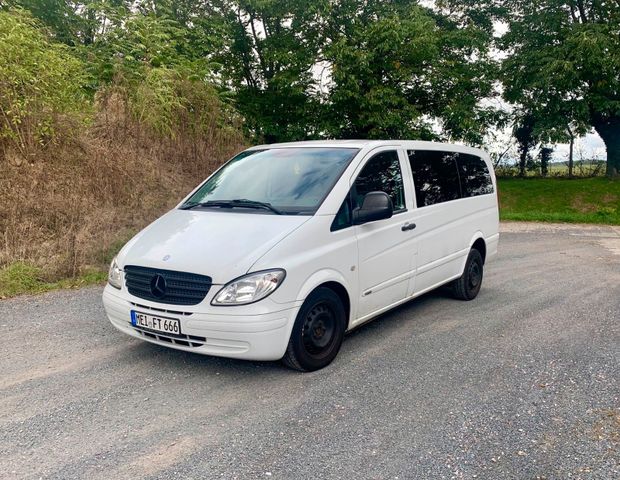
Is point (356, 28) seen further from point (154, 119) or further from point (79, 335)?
point (79, 335)

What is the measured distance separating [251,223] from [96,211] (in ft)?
18.5

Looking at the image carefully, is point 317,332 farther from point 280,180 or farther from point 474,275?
point 474,275

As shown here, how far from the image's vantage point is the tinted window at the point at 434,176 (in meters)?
5.36

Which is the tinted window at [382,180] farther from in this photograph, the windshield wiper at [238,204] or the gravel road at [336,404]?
the gravel road at [336,404]

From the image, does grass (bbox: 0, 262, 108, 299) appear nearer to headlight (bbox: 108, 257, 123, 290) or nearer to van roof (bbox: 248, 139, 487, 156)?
headlight (bbox: 108, 257, 123, 290)

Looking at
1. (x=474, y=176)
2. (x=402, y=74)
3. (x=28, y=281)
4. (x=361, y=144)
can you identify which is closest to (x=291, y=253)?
(x=361, y=144)

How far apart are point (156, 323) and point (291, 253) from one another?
3.77ft

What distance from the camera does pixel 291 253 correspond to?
3795mm

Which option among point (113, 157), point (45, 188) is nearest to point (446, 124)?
point (113, 157)

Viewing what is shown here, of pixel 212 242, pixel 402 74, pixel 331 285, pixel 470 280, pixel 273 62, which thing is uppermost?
pixel 273 62

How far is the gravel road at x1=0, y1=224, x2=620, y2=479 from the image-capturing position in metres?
2.89

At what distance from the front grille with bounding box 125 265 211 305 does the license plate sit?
0.13m

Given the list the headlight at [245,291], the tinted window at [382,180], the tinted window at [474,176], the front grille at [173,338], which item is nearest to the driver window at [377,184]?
the tinted window at [382,180]

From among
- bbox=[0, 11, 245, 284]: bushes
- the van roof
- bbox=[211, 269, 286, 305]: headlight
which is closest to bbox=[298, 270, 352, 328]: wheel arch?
bbox=[211, 269, 286, 305]: headlight
